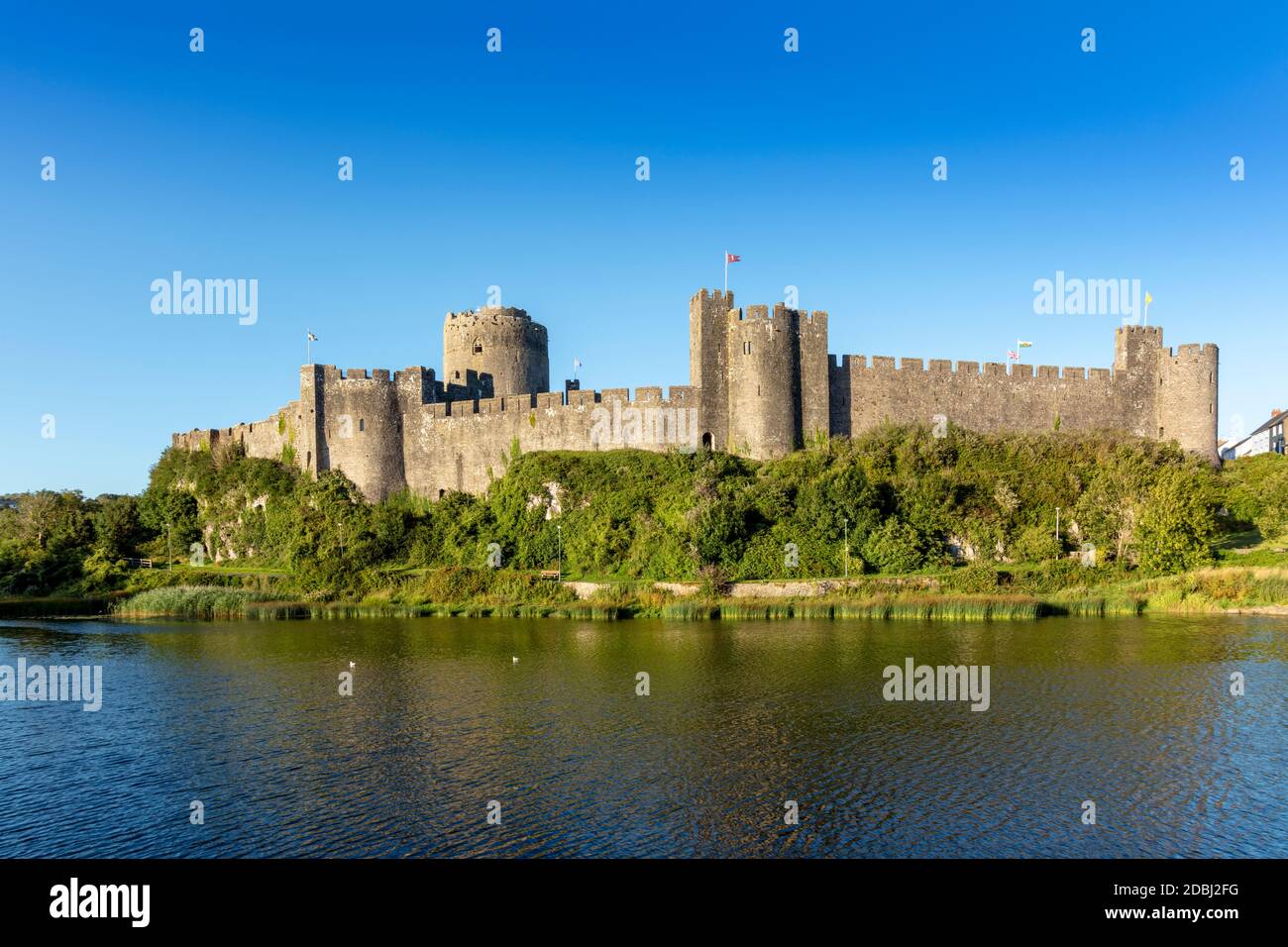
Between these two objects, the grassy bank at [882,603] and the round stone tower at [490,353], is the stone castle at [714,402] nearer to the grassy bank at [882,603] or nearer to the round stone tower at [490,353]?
the round stone tower at [490,353]

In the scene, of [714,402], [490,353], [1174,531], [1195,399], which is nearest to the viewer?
[1174,531]

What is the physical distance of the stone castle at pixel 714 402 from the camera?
105ft

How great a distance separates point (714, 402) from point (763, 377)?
1908mm

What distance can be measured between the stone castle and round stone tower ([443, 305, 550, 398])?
49 millimetres

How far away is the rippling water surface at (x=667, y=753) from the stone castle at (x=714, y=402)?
39.0 ft

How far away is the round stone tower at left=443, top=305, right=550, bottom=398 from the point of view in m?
39.9

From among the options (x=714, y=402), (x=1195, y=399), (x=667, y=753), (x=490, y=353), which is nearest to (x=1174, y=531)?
(x=1195, y=399)

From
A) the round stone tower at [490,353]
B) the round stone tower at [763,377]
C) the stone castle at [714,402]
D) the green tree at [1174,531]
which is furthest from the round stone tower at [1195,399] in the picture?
the round stone tower at [490,353]

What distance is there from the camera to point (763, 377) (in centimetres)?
3144

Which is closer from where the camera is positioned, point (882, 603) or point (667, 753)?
point (667, 753)

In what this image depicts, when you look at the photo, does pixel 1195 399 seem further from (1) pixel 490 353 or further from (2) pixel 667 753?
(2) pixel 667 753

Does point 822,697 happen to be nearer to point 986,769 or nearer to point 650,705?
point 650,705

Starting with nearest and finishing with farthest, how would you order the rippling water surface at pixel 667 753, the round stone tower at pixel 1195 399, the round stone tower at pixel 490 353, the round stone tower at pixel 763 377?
the rippling water surface at pixel 667 753 < the round stone tower at pixel 763 377 < the round stone tower at pixel 1195 399 < the round stone tower at pixel 490 353
